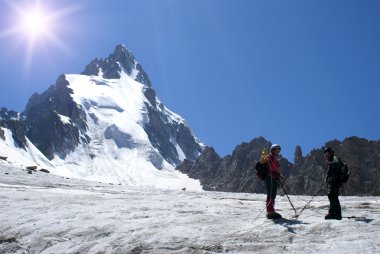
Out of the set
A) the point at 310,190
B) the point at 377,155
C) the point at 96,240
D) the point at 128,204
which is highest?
the point at 377,155

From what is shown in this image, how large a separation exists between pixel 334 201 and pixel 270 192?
195 cm

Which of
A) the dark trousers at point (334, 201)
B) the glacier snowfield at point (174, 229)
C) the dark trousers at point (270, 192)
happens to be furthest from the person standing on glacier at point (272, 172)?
the dark trousers at point (334, 201)

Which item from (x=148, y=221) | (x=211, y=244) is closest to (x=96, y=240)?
(x=148, y=221)

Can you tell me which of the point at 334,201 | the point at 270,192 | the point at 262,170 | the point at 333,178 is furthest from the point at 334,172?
the point at 262,170

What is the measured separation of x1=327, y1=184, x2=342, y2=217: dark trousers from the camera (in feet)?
47.0

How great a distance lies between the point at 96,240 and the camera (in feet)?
46.8

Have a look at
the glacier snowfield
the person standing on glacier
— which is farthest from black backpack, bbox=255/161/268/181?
the glacier snowfield

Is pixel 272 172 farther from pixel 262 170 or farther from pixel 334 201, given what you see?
pixel 334 201

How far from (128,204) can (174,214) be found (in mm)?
3816

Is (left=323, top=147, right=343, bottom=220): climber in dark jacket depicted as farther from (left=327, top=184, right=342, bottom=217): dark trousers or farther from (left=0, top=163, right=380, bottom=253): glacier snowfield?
(left=0, top=163, right=380, bottom=253): glacier snowfield

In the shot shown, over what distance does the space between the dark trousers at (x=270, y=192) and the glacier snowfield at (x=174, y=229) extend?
485 mm

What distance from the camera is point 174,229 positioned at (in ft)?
47.4

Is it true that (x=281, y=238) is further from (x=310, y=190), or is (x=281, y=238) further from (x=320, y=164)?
(x=320, y=164)

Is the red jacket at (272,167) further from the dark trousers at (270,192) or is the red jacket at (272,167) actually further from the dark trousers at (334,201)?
the dark trousers at (334,201)
